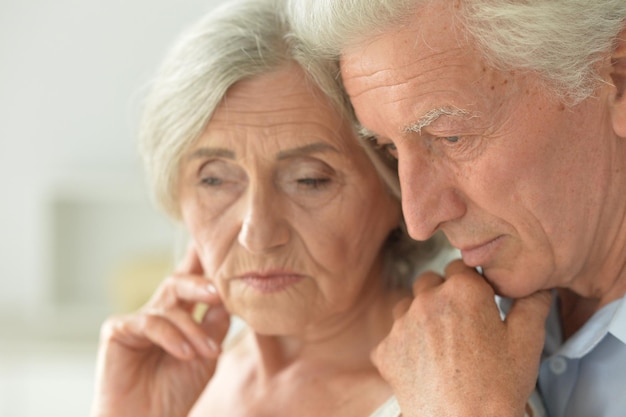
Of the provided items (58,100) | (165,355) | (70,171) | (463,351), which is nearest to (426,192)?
(463,351)

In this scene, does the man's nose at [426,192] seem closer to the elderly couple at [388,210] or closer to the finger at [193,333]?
the elderly couple at [388,210]

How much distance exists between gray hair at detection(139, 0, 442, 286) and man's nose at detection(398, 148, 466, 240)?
0.21m

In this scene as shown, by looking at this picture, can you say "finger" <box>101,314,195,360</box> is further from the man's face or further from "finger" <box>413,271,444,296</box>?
the man's face

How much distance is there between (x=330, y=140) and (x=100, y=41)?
11.7 feet

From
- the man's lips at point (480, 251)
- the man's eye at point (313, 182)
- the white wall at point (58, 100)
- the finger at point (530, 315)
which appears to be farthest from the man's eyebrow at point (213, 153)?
the white wall at point (58, 100)

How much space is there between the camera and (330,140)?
1.60 m

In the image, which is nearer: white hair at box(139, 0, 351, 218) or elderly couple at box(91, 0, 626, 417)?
elderly couple at box(91, 0, 626, 417)

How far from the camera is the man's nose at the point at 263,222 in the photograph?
5.27 ft

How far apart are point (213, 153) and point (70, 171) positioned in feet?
11.3

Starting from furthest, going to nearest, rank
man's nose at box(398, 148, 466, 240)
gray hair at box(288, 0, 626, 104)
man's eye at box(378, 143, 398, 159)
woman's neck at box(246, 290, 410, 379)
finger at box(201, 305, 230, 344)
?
finger at box(201, 305, 230, 344)
woman's neck at box(246, 290, 410, 379)
man's eye at box(378, 143, 398, 159)
man's nose at box(398, 148, 466, 240)
gray hair at box(288, 0, 626, 104)

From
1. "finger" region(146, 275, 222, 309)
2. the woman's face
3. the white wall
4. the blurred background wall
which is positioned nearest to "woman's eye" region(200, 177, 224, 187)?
the woman's face


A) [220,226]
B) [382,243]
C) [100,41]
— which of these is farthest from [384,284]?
[100,41]

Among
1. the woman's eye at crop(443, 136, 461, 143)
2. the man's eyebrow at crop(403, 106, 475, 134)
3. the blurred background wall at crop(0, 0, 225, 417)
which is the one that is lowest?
the blurred background wall at crop(0, 0, 225, 417)

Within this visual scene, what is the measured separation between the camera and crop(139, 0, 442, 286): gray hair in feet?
5.25
